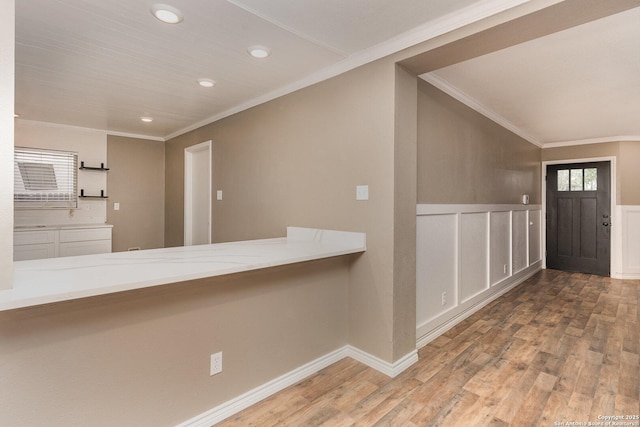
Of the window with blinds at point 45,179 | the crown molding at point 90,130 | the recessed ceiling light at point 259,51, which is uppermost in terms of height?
the crown molding at point 90,130

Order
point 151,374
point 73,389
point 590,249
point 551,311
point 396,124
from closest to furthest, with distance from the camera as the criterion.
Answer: point 73,389, point 151,374, point 396,124, point 551,311, point 590,249

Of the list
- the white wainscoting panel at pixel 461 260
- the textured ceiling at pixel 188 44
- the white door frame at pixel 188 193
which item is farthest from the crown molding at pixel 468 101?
the white door frame at pixel 188 193

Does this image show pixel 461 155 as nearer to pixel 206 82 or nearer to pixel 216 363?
pixel 206 82

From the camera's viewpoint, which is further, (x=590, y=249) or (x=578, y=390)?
(x=590, y=249)

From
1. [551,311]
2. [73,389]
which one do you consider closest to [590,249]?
[551,311]

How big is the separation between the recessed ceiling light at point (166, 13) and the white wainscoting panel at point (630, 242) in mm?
6718

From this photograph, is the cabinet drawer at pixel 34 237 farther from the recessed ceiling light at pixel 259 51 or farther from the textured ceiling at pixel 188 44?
the recessed ceiling light at pixel 259 51

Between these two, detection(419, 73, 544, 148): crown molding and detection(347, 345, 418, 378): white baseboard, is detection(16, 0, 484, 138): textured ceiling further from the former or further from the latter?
detection(347, 345, 418, 378): white baseboard

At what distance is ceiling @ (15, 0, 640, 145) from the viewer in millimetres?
1877

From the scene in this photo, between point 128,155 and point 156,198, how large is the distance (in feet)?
2.57

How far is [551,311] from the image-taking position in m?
3.64

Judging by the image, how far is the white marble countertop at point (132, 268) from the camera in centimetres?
121

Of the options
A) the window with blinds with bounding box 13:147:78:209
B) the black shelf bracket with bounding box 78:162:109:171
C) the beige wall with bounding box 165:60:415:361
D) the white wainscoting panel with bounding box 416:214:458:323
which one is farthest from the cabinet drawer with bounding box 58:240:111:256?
the white wainscoting panel with bounding box 416:214:458:323

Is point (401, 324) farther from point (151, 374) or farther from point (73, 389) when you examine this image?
point (73, 389)
